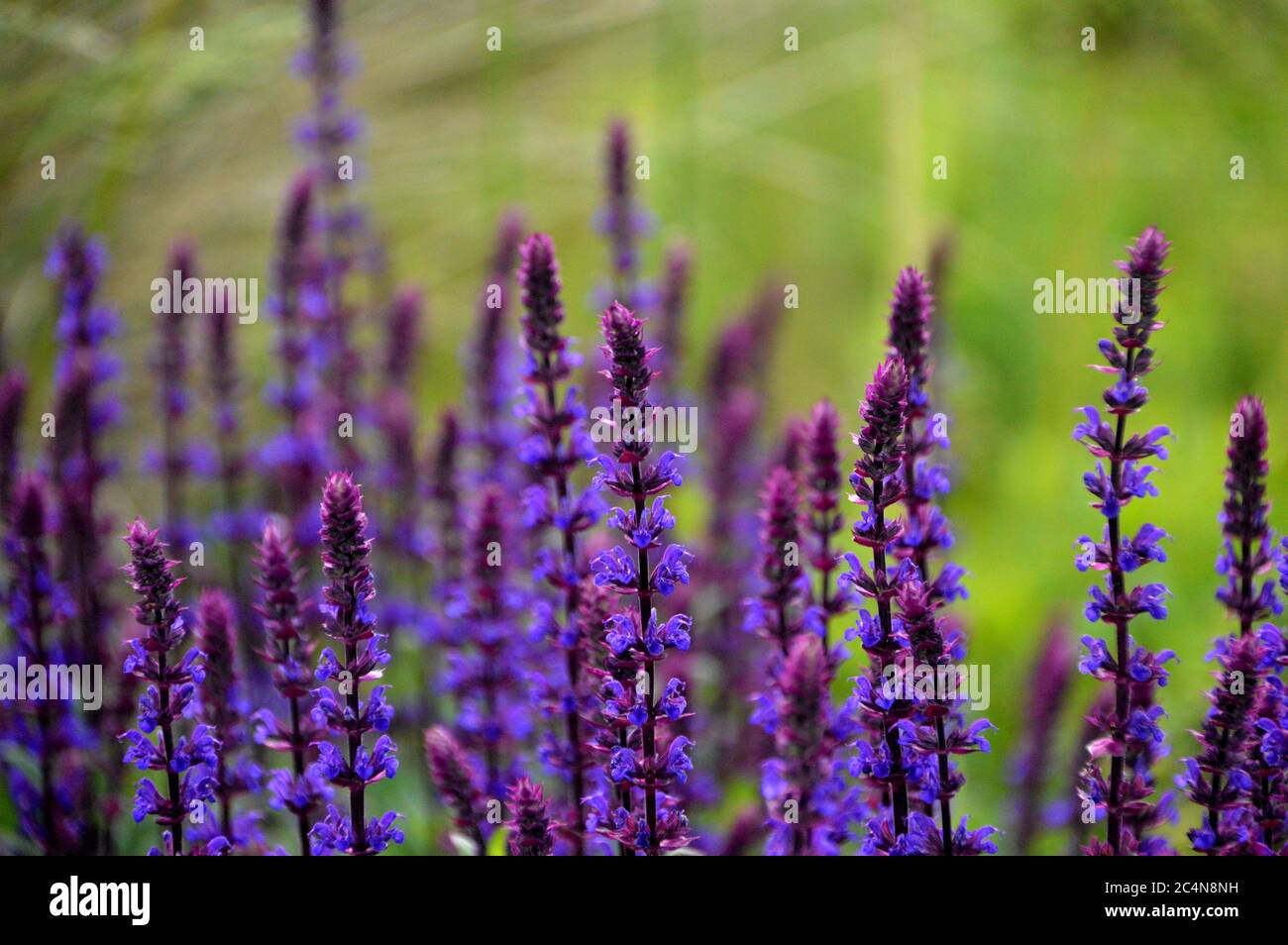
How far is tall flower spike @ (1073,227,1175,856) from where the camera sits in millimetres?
1696

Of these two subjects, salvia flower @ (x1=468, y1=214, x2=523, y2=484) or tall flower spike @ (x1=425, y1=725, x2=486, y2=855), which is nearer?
tall flower spike @ (x1=425, y1=725, x2=486, y2=855)

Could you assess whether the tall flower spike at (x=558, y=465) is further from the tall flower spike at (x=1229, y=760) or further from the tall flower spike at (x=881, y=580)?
the tall flower spike at (x=1229, y=760)

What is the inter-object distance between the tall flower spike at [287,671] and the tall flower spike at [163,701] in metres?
0.09

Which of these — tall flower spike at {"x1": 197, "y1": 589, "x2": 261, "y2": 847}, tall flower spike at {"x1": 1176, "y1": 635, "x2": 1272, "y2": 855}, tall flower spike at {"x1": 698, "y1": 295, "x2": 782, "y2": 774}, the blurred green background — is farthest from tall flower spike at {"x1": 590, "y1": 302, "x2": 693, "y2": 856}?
the blurred green background

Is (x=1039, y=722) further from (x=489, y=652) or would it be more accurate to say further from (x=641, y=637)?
(x=641, y=637)

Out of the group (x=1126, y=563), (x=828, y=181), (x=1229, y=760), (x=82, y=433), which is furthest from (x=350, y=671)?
(x=828, y=181)

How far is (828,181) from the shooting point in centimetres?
559

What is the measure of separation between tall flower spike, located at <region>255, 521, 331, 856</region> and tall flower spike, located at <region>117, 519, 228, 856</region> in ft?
0.29

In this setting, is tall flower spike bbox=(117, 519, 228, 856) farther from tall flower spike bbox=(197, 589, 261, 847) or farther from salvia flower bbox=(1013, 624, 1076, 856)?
salvia flower bbox=(1013, 624, 1076, 856)

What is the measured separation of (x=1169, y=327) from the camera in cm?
489

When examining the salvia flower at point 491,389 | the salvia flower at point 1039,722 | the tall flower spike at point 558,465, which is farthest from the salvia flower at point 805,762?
the salvia flower at point 491,389
